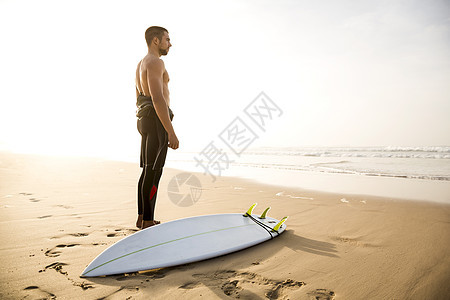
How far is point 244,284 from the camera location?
1.55m

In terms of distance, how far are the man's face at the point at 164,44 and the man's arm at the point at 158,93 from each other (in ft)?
0.76

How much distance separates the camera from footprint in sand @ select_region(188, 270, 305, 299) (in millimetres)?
1458

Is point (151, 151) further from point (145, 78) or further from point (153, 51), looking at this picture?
point (153, 51)

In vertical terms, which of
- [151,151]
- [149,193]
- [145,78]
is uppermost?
[145,78]

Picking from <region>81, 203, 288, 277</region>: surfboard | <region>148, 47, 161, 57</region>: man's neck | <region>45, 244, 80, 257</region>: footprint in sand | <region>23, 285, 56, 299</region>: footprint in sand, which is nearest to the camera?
<region>23, 285, 56, 299</region>: footprint in sand

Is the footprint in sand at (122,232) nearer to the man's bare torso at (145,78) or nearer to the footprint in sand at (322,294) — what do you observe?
the man's bare torso at (145,78)

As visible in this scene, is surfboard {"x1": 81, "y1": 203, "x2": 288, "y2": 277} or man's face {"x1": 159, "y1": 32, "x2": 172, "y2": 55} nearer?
surfboard {"x1": 81, "y1": 203, "x2": 288, "y2": 277}

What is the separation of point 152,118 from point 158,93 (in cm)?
28

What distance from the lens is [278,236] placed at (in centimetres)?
245

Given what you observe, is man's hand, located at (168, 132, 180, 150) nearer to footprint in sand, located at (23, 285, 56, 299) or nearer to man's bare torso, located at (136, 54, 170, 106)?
man's bare torso, located at (136, 54, 170, 106)

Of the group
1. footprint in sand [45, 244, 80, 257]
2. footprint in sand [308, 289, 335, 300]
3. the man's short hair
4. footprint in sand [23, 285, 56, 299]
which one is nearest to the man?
the man's short hair

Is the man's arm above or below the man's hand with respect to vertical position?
above

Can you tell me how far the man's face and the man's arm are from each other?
0.76ft

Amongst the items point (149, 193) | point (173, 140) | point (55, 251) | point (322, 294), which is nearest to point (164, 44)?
point (173, 140)
